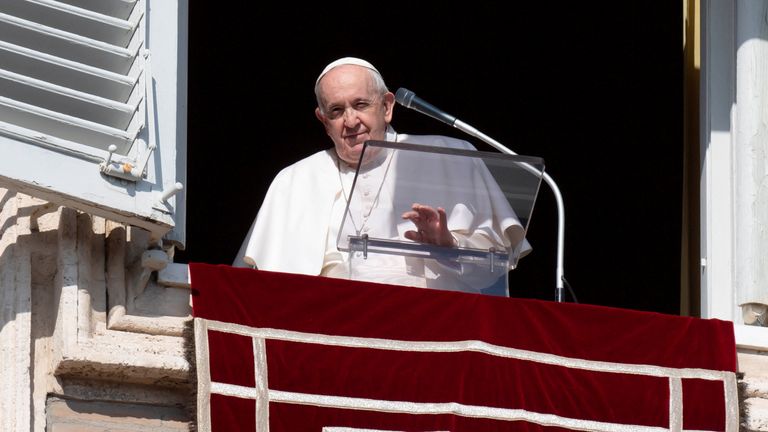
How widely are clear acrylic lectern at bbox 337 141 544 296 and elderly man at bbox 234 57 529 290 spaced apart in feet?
0.04

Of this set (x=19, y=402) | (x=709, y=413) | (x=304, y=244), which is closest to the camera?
(x=19, y=402)

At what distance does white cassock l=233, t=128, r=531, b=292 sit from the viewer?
24.8 feet

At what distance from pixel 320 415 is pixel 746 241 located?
5.65ft

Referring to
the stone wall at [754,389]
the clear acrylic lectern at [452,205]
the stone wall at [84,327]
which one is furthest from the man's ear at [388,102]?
the stone wall at [754,389]

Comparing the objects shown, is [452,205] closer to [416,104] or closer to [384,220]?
[384,220]

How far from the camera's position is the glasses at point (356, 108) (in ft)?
27.6

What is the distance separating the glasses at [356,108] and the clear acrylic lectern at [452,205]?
0.79m

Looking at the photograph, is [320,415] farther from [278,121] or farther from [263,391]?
[278,121]

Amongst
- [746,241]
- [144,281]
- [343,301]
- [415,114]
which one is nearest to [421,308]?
[343,301]

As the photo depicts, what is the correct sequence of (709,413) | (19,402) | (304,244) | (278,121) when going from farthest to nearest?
1. (278,121)
2. (304,244)
3. (709,413)
4. (19,402)

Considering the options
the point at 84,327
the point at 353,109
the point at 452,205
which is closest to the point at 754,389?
the point at 452,205

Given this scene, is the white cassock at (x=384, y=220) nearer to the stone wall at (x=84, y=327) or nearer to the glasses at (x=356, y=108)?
the glasses at (x=356, y=108)

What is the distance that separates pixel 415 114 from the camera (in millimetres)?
11172

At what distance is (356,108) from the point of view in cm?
840
